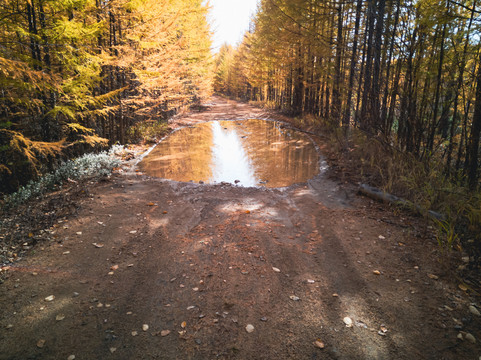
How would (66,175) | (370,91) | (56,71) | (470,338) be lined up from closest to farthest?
(470,338) → (66,175) → (56,71) → (370,91)

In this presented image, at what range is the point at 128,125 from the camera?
45.9 ft

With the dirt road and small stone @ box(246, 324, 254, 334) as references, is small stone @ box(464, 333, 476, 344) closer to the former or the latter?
the dirt road

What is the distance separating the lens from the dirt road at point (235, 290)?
2789mm

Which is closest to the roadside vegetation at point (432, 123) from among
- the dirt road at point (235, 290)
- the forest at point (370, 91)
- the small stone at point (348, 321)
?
the forest at point (370, 91)

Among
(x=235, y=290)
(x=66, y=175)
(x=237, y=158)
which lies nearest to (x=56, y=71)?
(x=66, y=175)

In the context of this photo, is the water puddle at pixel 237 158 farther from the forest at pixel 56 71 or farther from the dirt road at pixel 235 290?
the dirt road at pixel 235 290

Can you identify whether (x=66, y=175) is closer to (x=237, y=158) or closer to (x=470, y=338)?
(x=237, y=158)

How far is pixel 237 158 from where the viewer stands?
37.3 feet

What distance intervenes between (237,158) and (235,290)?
8.18 meters

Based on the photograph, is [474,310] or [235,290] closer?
[474,310]

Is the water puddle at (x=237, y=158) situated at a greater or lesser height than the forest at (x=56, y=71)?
lesser

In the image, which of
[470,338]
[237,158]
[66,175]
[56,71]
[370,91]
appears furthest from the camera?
[237,158]

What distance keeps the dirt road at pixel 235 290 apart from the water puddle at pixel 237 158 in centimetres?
294

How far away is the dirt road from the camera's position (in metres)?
2.79
